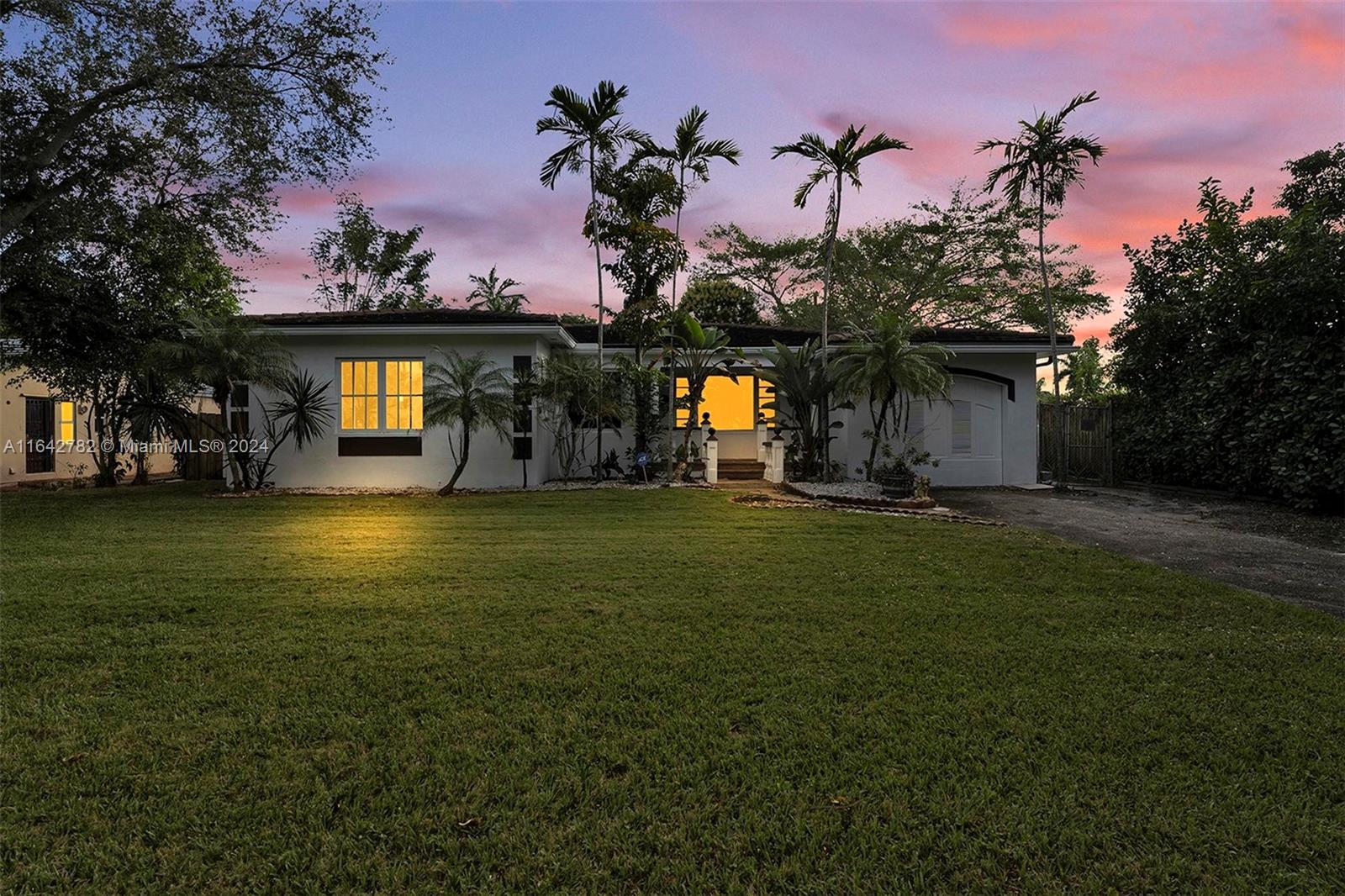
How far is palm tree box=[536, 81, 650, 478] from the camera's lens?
12.0 meters

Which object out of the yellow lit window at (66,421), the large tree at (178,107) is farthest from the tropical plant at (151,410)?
the yellow lit window at (66,421)

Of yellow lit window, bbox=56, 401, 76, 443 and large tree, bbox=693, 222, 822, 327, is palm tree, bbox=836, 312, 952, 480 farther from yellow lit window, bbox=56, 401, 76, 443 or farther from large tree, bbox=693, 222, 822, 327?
yellow lit window, bbox=56, 401, 76, 443

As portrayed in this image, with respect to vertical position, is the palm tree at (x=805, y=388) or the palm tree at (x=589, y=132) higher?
the palm tree at (x=589, y=132)

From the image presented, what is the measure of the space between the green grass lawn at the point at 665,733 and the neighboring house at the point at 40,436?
13.8 meters

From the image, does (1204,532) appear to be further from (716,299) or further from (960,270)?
(716,299)

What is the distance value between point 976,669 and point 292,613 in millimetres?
4298

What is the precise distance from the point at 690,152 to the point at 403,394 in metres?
7.44

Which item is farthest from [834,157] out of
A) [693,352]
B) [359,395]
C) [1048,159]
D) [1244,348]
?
[359,395]

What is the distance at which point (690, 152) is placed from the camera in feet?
40.8

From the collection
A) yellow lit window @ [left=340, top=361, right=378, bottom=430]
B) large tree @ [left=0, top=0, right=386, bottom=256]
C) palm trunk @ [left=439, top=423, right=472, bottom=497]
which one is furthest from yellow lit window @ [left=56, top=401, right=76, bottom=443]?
palm trunk @ [left=439, top=423, right=472, bottom=497]

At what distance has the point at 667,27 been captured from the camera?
31.9 feet

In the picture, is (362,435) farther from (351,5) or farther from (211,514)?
(351,5)

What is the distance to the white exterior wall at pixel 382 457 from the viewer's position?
502 inches

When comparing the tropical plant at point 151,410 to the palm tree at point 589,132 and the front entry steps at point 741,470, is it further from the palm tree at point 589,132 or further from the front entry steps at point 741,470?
the front entry steps at point 741,470
